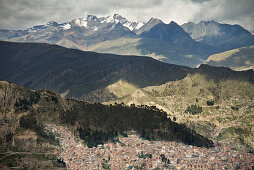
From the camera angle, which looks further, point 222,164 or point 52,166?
point 222,164

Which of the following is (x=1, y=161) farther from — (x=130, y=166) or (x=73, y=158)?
(x=130, y=166)

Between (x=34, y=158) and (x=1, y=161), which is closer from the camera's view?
(x=1, y=161)

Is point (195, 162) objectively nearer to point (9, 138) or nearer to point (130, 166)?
point (130, 166)

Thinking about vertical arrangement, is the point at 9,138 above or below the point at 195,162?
above

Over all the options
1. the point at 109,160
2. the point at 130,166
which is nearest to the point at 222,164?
the point at 130,166

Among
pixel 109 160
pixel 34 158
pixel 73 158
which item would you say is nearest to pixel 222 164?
pixel 109 160

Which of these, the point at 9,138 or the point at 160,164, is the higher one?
the point at 9,138

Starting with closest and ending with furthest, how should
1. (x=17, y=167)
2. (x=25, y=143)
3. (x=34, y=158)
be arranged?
(x=17, y=167) → (x=34, y=158) → (x=25, y=143)

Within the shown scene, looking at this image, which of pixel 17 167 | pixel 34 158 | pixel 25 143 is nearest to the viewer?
pixel 17 167

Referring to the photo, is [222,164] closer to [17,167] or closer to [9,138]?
[17,167]
